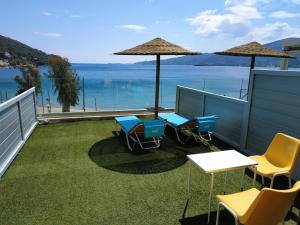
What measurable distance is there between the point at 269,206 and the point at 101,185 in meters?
2.52

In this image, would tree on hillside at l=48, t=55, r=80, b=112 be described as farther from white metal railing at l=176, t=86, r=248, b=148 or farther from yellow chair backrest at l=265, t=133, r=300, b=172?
yellow chair backrest at l=265, t=133, r=300, b=172

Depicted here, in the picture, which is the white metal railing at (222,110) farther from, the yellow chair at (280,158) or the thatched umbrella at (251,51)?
the yellow chair at (280,158)

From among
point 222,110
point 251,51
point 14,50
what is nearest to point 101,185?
point 222,110

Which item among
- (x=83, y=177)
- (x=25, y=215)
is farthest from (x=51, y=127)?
(x=25, y=215)

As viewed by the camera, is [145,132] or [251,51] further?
[251,51]

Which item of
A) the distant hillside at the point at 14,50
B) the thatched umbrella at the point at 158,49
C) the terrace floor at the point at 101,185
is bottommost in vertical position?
the terrace floor at the point at 101,185

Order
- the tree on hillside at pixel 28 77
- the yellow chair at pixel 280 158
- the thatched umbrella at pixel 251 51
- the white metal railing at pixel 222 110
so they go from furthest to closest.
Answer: the tree on hillside at pixel 28 77 < the thatched umbrella at pixel 251 51 < the white metal railing at pixel 222 110 < the yellow chair at pixel 280 158

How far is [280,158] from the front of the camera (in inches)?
134

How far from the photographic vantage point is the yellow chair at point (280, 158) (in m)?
3.18

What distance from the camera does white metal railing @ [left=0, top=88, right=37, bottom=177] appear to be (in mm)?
4180

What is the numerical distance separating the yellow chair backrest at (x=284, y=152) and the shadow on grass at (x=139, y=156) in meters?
1.66

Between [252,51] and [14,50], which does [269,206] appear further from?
[14,50]

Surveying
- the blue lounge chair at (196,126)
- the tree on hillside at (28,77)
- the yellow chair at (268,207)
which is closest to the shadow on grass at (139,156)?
the blue lounge chair at (196,126)

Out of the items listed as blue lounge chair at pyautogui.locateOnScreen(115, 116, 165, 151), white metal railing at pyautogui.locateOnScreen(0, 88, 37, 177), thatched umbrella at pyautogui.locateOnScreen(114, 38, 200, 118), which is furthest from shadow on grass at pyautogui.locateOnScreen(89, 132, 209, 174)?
thatched umbrella at pyautogui.locateOnScreen(114, 38, 200, 118)
